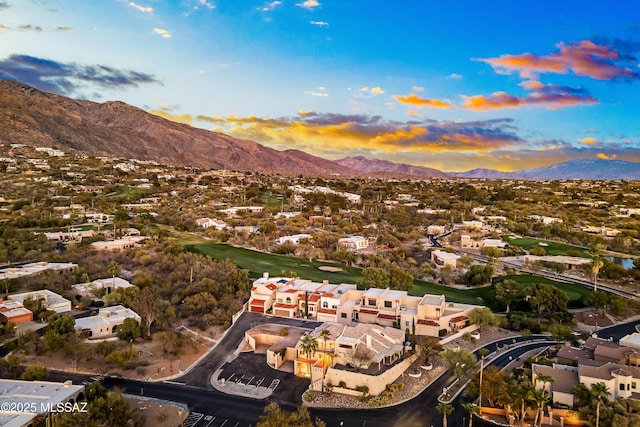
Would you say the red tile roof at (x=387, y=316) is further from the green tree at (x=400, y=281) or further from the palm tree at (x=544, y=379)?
the palm tree at (x=544, y=379)

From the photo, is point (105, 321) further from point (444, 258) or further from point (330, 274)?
point (444, 258)

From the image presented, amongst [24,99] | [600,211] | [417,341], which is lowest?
[417,341]

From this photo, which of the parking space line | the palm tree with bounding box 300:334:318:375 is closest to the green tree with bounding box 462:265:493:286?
the palm tree with bounding box 300:334:318:375

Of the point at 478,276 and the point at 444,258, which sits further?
the point at 444,258

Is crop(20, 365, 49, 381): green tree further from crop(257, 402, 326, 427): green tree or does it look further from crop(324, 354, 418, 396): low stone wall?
crop(324, 354, 418, 396): low stone wall

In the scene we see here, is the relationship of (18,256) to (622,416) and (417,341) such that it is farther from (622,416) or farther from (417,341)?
(622,416)

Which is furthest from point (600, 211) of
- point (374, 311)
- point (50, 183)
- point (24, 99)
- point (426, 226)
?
point (24, 99)

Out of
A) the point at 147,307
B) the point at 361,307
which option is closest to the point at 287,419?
the point at 361,307
